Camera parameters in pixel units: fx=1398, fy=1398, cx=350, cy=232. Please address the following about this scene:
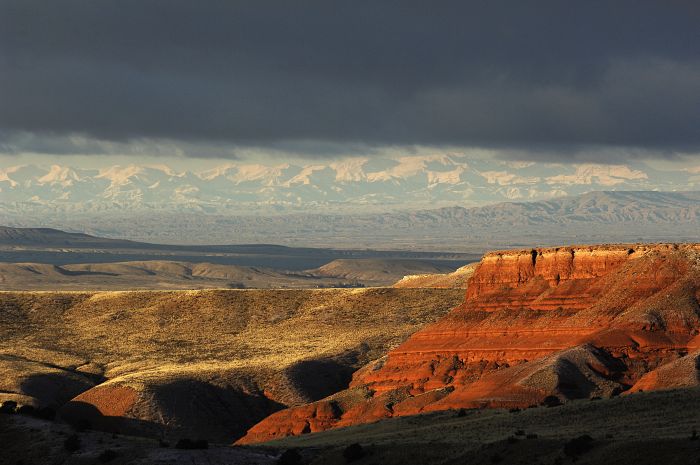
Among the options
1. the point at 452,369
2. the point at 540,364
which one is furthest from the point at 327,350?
the point at 540,364

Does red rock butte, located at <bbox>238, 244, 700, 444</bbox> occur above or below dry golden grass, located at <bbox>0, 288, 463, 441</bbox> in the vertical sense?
above

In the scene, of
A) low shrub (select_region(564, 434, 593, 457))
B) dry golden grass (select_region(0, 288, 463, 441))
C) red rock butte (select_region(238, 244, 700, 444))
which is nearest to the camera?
low shrub (select_region(564, 434, 593, 457))

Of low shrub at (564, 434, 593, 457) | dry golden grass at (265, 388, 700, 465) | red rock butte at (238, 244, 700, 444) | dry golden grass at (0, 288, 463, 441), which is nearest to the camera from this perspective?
dry golden grass at (265, 388, 700, 465)

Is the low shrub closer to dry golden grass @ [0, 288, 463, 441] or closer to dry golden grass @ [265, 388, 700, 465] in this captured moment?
dry golden grass @ [265, 388, 700, 465]

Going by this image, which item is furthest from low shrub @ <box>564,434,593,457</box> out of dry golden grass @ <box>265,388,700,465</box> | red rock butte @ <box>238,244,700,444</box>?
red rock butte @ <box>238,244,700,444</box>

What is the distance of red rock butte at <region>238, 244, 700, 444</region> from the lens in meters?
104

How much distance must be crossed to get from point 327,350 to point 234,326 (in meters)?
30.5

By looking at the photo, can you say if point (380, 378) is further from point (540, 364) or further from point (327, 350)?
point (327, 350)

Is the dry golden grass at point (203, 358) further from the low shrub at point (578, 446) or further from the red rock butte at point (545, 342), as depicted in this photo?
the low shrub at point (578, 446)

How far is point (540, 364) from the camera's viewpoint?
356 feet

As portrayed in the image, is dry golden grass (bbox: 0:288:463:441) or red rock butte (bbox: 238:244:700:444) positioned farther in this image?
dry golden grass (bbox: 0:288:463:441)

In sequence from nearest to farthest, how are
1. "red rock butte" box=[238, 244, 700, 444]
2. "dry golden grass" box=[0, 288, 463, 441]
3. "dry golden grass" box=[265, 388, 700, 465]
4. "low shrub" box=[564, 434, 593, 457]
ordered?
"dry golden grass" box=[265, 388, 700, 465]
"low shrub" box=[564, 434, 593, 457]
"red rock butte" box=[238, 244, 700, 444]
"dry golden grass" box=[0, 288, 463, 441]

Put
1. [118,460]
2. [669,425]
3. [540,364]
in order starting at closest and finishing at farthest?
1. [669,425]
2. [118,460]
3. [540,364]

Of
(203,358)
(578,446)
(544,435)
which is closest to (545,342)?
(544,435)
